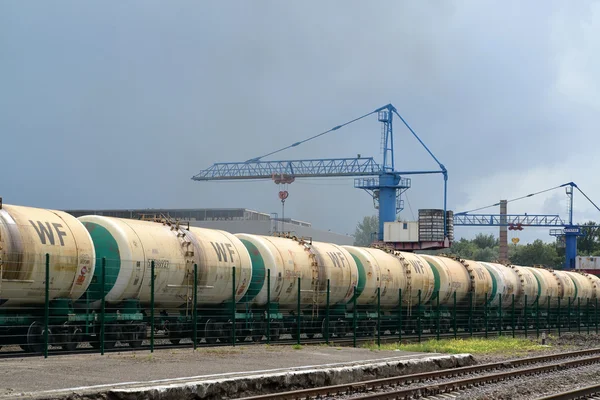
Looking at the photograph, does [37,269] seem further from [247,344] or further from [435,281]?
[435,281]

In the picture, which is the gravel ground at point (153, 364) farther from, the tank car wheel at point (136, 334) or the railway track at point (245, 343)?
the tank car wheel at point (136, 334)

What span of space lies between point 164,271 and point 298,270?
6749mm

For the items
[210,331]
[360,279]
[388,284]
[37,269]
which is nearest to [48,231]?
[37,269]

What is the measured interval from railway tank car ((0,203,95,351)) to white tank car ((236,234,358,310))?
760 centimetres

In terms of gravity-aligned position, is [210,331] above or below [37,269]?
below

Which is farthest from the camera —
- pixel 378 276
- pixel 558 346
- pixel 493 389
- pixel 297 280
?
pixel 558 346

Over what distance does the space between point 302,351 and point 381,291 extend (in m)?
10.7

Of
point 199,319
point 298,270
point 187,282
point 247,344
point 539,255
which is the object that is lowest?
point 247,344

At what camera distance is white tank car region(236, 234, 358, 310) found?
27.8 m

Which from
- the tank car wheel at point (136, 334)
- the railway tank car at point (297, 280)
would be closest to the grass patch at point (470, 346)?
the railway tank car at point (297, 280)

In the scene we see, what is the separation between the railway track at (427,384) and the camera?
16.1 meters

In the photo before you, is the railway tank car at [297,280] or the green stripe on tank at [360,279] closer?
the railway tank car at [297,280]

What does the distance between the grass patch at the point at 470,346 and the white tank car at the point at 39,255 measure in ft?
36.2

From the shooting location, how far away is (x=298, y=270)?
2902 cm
